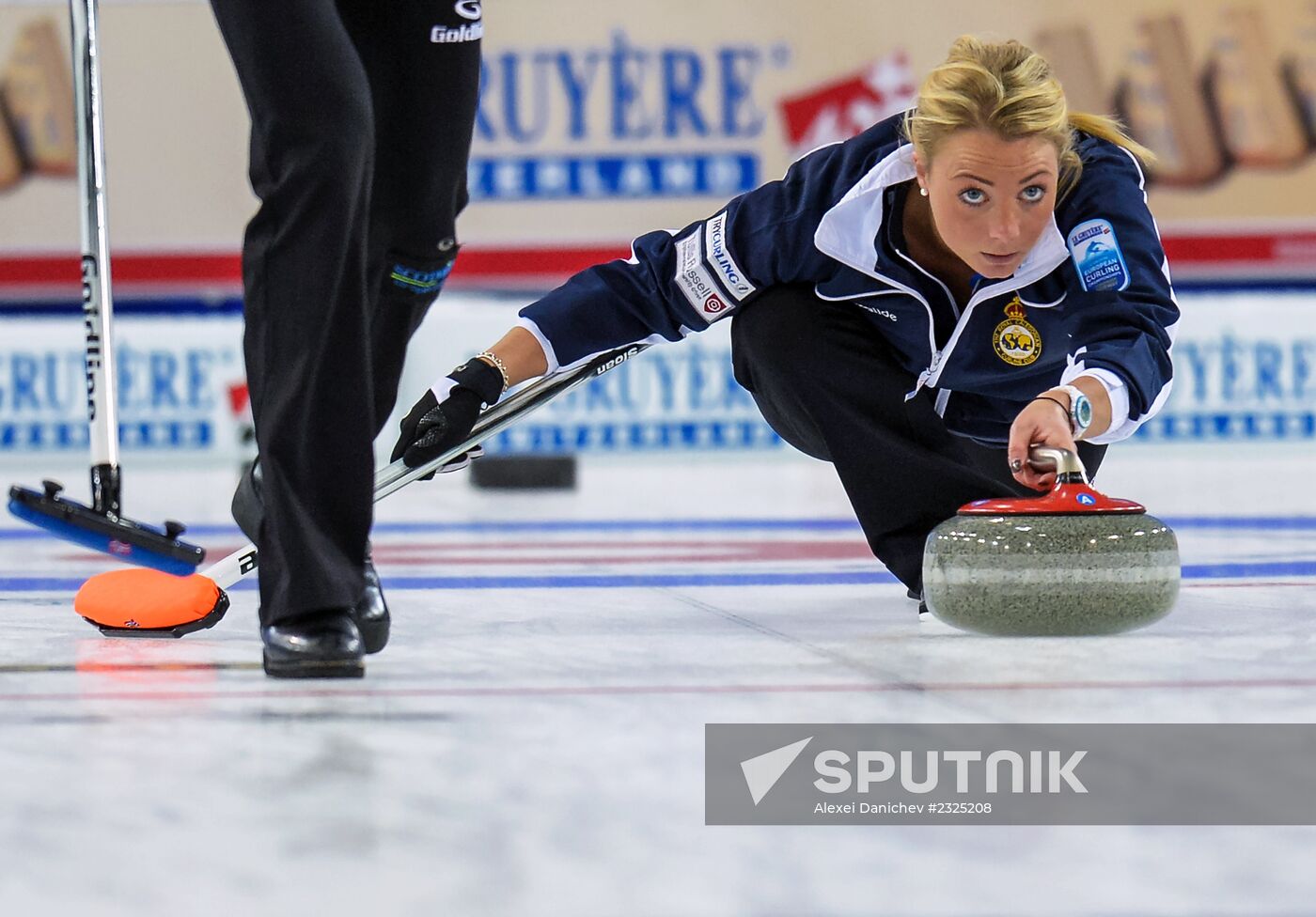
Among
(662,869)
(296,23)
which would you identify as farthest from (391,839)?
(296,23)

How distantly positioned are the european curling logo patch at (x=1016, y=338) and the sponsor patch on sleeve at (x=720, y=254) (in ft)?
1.12

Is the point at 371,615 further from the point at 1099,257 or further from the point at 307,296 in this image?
the point at 1099,257

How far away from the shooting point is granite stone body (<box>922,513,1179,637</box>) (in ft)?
5.47

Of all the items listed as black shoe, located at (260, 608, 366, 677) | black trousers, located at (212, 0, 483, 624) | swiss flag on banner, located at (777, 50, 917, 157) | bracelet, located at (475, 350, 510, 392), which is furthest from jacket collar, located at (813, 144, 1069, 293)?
swiss flag on banner, located at (777, 50, 917, 157)

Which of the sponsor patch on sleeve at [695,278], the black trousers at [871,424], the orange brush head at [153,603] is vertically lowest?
the orange brush head at [153,603]

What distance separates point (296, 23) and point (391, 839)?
34.0 inches

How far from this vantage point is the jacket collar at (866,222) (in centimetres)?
203

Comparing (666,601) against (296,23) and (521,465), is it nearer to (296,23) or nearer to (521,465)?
(296,23)

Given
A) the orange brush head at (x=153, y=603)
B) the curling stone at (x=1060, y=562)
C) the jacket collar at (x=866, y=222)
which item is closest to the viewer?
the curling stone at (x=1060, y=562)

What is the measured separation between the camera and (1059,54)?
7.02 m

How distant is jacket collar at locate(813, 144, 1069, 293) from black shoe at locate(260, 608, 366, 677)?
84 cm

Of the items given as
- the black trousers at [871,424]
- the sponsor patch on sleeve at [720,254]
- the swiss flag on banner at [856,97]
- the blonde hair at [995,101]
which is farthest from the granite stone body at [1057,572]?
the swiss flag on banner at [856,97]

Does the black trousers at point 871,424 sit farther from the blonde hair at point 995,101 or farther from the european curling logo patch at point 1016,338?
the blonde hair at point 995,101

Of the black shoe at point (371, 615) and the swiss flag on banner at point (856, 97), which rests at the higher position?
the swiss flag on banner at point (856, 97)
